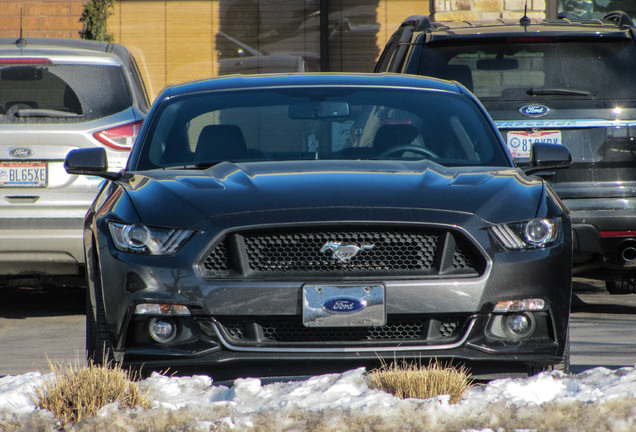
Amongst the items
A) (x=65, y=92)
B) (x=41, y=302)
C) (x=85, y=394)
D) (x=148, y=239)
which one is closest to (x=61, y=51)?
(x=65, y=92)

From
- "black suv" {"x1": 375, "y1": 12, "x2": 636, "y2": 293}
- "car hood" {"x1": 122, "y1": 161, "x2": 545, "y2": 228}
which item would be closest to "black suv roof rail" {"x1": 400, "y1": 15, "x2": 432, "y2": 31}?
"black suv" {"x1": 375, "y1": 12, "x2": 636, "y2": 293}

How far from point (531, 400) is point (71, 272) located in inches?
190

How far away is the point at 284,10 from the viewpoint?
1519 centimetres

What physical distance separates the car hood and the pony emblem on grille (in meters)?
0.11

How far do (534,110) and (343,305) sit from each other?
3547mm

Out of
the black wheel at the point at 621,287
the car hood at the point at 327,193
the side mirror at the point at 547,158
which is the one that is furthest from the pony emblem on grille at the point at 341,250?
the black wheel at the point at 621,287

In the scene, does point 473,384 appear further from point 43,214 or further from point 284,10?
point 284,10

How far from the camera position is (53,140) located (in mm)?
7953

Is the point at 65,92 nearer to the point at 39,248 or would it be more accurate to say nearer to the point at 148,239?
the point at 39,248

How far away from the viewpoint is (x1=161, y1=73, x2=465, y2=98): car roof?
6094mm

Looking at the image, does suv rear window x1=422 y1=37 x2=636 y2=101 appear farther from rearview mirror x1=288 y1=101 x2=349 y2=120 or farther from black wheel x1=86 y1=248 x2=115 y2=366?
black wheel x1=86 y1=248 x2=115 y2=366

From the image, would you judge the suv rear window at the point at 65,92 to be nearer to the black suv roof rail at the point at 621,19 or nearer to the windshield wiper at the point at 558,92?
the windshield wiper at the point at 558,92

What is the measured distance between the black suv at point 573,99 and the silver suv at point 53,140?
80.7 inches

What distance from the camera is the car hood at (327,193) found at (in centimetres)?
441
